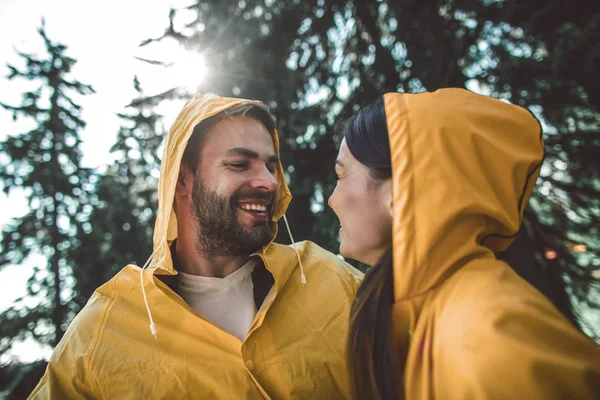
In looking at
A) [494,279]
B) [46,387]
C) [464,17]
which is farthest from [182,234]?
[464,17]

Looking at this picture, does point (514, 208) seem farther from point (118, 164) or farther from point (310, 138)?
point (118, 164)

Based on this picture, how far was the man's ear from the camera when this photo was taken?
2.85m

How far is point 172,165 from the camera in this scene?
Answer: 262cm

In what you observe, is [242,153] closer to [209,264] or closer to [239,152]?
[239,152]

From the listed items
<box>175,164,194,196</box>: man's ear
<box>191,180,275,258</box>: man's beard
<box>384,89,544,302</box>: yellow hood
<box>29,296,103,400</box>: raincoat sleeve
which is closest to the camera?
<box>384,89,544,302</box>: yellow hood

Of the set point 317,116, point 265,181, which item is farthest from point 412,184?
point 317,116

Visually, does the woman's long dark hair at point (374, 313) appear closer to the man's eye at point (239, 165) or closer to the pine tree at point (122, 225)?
the man's eye at point (239, 165)

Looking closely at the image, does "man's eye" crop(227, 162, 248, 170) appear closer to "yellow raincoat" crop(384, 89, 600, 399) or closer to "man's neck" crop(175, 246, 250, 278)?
"man's neck" crop(175, 246, 250, 278)

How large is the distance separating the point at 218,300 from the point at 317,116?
9.88 ft

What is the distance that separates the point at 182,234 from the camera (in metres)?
2.73

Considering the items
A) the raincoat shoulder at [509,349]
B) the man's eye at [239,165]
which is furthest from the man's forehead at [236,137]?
the raincoat shoulder at [509,349]

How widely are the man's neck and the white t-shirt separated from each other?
52 mm

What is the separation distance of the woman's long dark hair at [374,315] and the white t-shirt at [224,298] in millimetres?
1055

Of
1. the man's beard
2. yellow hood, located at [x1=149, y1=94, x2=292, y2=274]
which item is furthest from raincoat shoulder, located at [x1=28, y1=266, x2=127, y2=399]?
the man's beard
